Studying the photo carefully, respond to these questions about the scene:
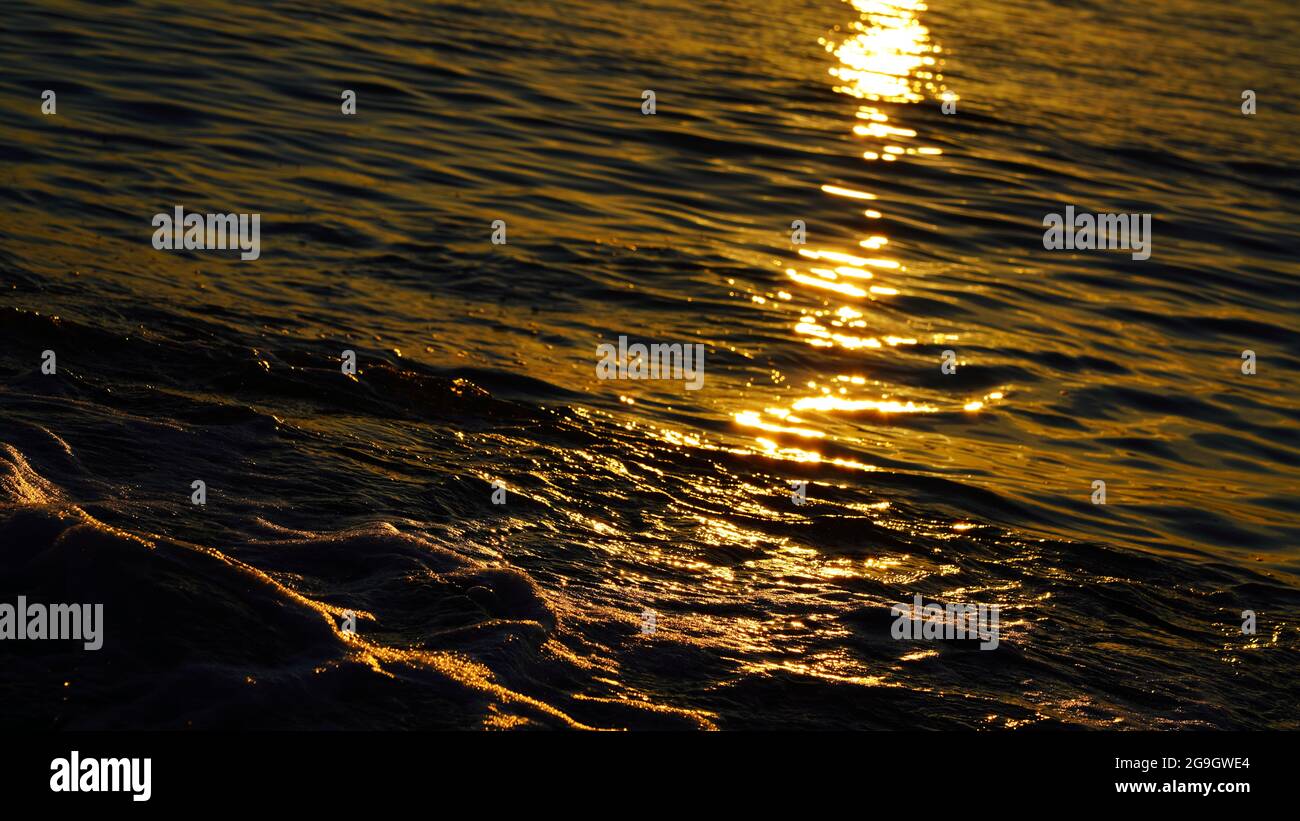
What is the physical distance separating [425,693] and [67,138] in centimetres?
856

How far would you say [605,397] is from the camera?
8031mm

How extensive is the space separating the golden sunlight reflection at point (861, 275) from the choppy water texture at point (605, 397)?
2.5 inches

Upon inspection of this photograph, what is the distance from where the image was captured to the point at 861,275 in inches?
449

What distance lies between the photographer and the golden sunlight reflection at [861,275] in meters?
8.13

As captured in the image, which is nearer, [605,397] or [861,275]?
[605,397]

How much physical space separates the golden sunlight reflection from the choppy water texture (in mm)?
64

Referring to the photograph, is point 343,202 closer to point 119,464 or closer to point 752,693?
point 119,464

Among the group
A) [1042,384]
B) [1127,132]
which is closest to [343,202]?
[1042,384]

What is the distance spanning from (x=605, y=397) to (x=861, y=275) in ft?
13.1

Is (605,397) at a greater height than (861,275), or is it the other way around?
(861,275)

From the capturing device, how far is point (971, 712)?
5.14m

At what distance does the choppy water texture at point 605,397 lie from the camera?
5.09 metres

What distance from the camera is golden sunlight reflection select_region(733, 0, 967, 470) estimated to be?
8.13 metres

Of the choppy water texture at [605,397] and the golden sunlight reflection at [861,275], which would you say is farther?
the golden sunlight reflection at [861,275]
